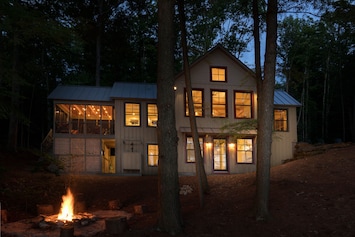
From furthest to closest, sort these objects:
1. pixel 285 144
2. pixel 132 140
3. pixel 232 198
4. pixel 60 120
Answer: pixel 285 144 < pixel 60 120 < pixel 132 140 < pixel 232 198

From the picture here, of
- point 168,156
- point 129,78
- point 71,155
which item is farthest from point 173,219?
point 129,78

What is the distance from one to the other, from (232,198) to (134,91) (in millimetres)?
11813

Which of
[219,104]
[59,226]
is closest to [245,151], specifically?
[219,104]

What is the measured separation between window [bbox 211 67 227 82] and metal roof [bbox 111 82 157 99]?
3.75 meters

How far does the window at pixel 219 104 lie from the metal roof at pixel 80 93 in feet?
20.8

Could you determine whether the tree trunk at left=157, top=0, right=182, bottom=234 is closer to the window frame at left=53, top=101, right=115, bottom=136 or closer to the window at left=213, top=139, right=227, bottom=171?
the window at left=213, top=139, right=227, bottom=171

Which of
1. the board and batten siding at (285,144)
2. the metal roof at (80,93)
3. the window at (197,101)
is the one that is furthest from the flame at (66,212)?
the board and batten siding at (285,144)

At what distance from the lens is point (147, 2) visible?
24.1 m

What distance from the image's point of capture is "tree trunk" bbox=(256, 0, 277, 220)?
9969 mm

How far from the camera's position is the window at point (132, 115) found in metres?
21.7

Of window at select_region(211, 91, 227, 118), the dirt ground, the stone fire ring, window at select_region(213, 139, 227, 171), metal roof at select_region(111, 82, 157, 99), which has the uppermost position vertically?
metal roof at select_region(111, 82, 157, 99)

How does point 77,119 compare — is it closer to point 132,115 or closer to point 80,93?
point 80,93

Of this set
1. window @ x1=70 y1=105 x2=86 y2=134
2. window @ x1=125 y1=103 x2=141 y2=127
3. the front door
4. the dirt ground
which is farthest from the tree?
the front door

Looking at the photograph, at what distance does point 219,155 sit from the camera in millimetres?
22062
